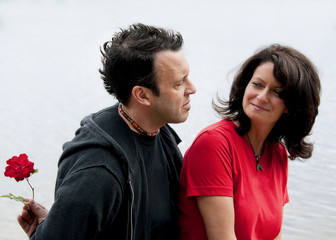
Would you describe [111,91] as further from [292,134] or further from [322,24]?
[322,24]

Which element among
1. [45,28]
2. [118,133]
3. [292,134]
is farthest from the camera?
[45,28]

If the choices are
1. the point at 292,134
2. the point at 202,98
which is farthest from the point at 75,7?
the point at 292,134

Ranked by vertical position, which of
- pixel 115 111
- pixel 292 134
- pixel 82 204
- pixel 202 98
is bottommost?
pixel 202 98

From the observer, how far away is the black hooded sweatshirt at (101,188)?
5.82ft

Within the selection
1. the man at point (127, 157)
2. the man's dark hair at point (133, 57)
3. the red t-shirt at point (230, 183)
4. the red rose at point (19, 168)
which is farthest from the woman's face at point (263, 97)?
the red rose at point (19, 168)

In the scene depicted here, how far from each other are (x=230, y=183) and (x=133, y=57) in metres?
0.61

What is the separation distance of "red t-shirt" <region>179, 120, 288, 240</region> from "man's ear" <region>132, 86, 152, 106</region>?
0.91 feet

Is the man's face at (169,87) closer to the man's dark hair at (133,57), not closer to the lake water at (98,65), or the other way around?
the man's dark hair at (133,57)

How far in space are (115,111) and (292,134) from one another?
84cm

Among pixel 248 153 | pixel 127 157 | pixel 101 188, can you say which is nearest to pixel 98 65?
pixel 248 153

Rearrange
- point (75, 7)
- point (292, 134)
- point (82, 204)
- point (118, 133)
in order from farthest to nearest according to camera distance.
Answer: point (75, 7)
point (292, 134)
point (118, 133)
point (82, 204)

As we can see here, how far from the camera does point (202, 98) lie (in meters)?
7.62

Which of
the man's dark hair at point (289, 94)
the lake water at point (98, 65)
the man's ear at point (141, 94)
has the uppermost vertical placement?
the man's ear at point (141, 94)

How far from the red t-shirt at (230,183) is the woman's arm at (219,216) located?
0.03m
